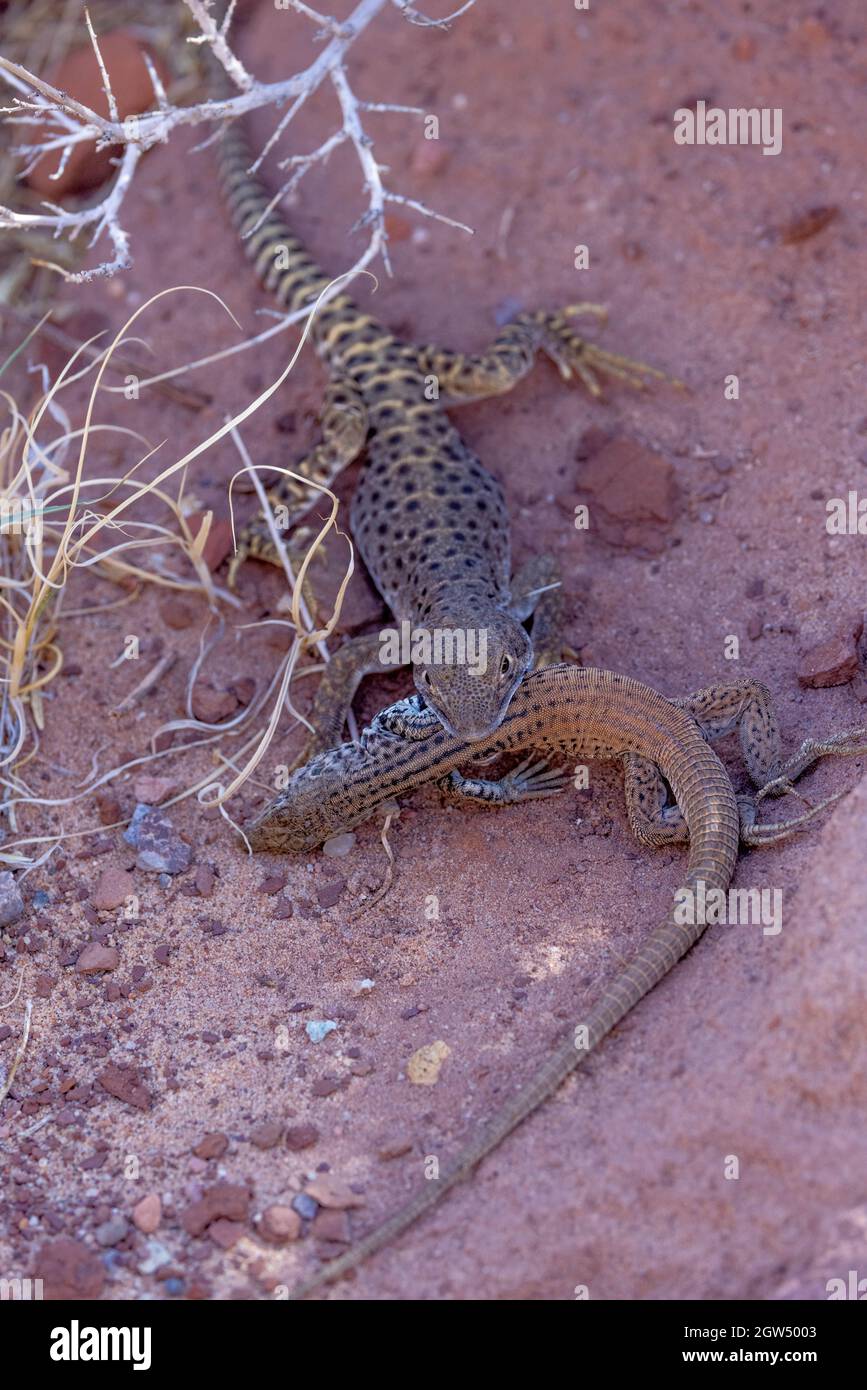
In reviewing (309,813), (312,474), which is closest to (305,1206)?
(309,813)

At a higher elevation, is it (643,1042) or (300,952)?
(300,952)

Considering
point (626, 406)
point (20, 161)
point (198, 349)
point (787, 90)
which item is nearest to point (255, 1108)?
point (626, 406)

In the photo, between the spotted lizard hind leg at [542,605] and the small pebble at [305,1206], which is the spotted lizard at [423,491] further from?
the small pebble at [305,1206]

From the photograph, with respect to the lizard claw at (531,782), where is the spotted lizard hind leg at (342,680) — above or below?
above

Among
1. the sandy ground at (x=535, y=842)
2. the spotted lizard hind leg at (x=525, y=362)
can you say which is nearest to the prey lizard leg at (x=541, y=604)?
the sandy ground at (x=535, y=842)

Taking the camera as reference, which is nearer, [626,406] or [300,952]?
[300,952]

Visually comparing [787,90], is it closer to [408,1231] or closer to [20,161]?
[20,161]

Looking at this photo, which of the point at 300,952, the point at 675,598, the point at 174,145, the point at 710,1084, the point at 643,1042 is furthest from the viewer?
the point at 174,145
